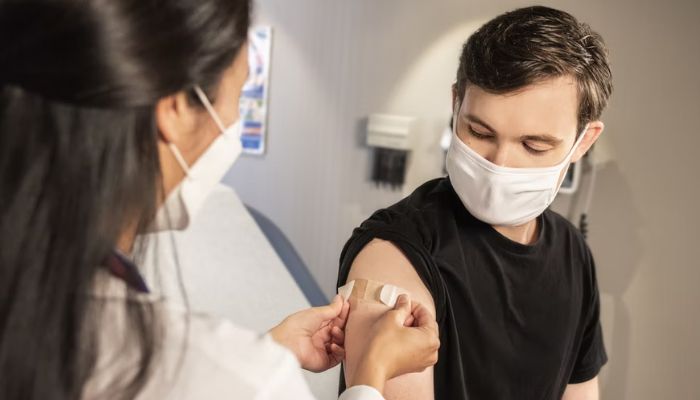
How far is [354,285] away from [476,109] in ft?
1.21

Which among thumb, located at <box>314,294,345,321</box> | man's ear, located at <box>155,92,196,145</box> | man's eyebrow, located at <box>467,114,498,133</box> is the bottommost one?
thumb, located at <box>314,294,345,321</box>

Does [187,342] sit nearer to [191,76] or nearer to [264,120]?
[191,76]

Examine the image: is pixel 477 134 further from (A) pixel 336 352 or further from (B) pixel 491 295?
(A) pixel 336 352

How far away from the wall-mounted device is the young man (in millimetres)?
1493

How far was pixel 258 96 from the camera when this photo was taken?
326 cm


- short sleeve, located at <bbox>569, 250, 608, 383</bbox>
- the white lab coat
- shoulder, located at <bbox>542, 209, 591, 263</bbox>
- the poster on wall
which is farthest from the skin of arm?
the poster on wall

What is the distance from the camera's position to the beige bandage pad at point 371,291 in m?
0.95

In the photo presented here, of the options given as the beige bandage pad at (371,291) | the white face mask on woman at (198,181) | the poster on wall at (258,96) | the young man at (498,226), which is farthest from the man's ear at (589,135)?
the poster on wall at (258,96)

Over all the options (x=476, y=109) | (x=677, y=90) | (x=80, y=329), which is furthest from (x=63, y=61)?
(x=677, y=90)

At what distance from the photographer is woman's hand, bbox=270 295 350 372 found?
3.22ft

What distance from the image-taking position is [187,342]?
1.97 ft

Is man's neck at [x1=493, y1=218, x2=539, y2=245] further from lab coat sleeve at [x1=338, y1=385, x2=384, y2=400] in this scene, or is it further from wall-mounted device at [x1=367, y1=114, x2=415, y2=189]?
wall-mounted device at [x1=367, y1=114, x2=415, y2=189]

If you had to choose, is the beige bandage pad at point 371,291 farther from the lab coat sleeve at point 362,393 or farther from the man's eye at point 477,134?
the man's eye at point 477,134

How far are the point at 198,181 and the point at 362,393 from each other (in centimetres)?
33
